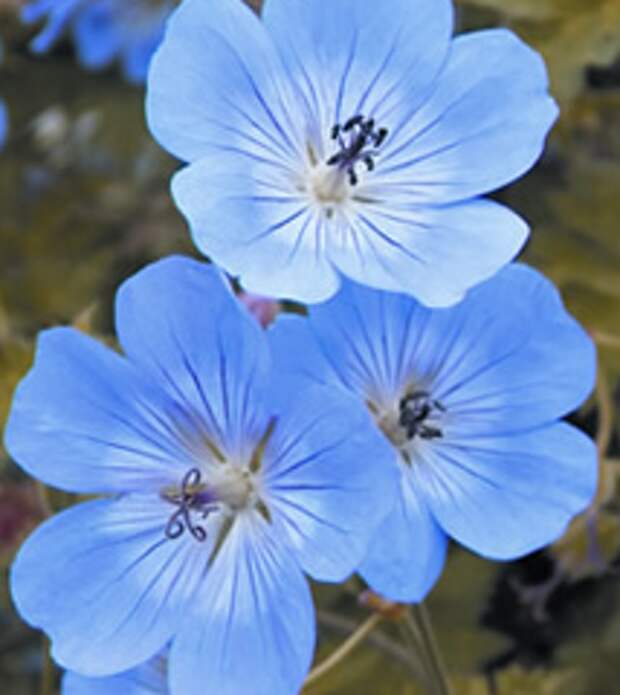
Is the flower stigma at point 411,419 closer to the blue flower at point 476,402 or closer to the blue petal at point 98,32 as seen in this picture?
the blue flower at point 476,402

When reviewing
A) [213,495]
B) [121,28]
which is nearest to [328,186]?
[213,495]

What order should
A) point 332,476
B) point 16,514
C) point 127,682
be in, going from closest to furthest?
point 332,476
point 127,682
point 16,514

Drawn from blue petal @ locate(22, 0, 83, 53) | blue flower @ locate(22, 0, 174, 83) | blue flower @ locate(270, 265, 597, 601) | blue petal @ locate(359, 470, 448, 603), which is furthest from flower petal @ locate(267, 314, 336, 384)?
blue flower @ locate(22, 0, 174, 83)

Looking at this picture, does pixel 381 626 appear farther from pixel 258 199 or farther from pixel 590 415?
pixel 258 199

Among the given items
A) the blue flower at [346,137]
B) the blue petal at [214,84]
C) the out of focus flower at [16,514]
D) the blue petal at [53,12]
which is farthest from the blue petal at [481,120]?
the blue petal at [53,12]

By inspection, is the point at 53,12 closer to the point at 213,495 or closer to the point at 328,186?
the point at 328,186

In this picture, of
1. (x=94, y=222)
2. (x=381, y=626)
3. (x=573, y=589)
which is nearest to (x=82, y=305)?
(x=94, y=222)
